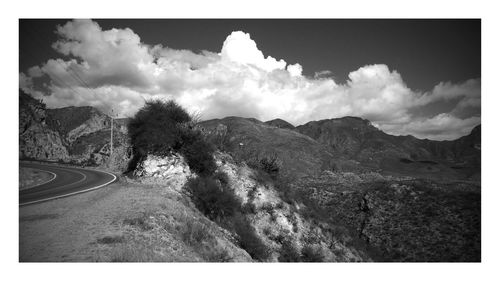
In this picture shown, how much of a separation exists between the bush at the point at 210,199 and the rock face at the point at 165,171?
116 cm

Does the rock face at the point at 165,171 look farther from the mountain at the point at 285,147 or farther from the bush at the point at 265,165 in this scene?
the mountain at the point at 285,147

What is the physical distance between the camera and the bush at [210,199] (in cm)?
→ 1529

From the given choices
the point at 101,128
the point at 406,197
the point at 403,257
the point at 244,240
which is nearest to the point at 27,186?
the point at 244,240

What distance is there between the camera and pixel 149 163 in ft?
59.1

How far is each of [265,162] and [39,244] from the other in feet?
66.7

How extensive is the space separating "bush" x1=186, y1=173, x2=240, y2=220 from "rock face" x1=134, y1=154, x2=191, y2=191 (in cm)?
116

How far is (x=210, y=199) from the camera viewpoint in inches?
614

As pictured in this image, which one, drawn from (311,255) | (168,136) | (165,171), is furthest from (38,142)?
(311,255)

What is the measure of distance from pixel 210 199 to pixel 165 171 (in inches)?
166

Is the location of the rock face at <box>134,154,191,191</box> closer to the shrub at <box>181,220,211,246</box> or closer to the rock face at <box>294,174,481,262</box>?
the shrub at <box>181,220,211,246</box>

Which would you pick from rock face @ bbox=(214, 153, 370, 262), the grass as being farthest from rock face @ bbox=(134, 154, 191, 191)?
the grass

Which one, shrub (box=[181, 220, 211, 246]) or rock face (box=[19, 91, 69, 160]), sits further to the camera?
rock face (box=[19, 91, 69, 160])

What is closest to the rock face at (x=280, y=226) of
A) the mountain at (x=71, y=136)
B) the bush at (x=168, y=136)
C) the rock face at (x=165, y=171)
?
the bush at (x=168, y=136)

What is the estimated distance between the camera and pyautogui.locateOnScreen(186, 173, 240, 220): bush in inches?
602
